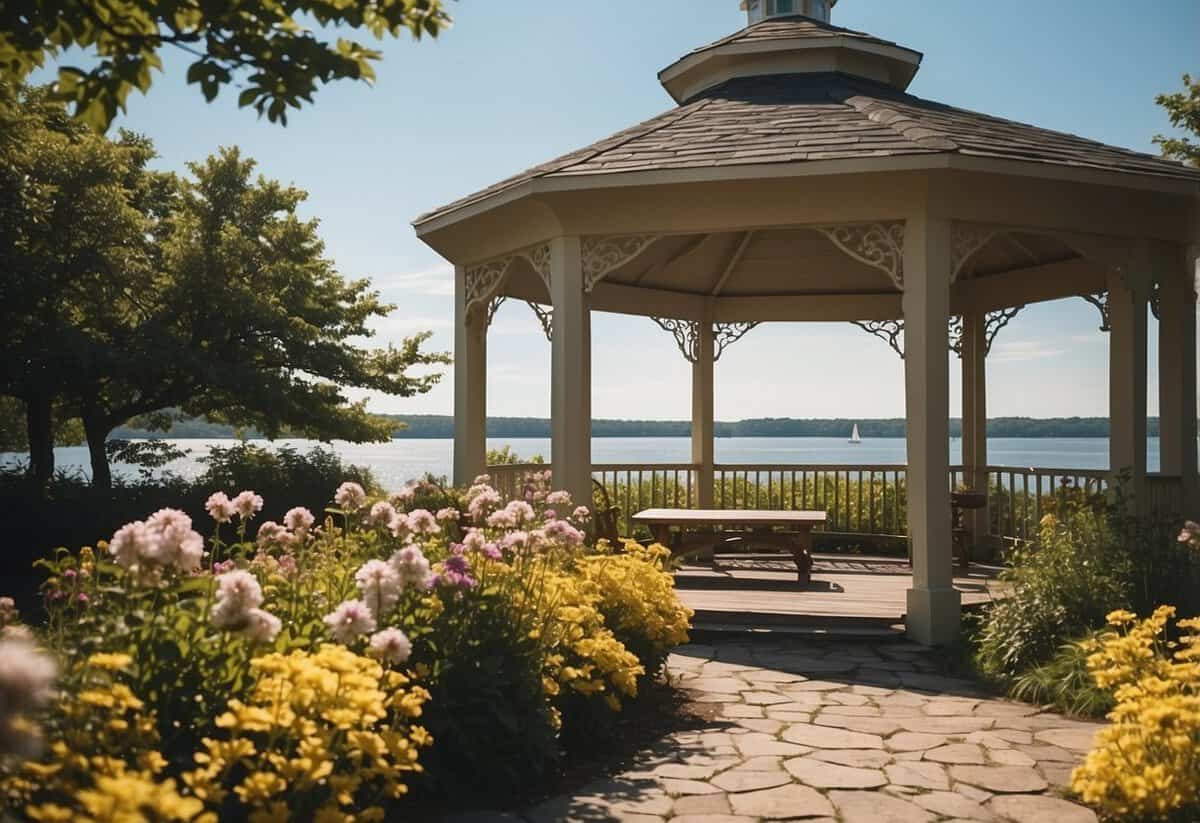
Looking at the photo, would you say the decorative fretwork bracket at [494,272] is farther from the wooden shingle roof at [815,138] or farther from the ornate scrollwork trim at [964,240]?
the ornate scrollwork trim at [964,240]

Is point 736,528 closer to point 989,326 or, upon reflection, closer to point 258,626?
point 989,326

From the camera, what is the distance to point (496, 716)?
422 centimetres

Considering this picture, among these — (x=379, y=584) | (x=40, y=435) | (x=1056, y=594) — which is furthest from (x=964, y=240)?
(x=40, y=435)

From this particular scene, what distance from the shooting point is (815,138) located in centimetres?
822

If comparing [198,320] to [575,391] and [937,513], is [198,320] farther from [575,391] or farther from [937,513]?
[937,513]

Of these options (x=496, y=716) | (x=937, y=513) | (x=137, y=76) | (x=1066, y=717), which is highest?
(x=137, y=76)

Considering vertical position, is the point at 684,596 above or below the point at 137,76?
below

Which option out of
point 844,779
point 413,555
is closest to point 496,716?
point 413,555

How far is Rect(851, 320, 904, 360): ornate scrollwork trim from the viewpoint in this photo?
12469mm

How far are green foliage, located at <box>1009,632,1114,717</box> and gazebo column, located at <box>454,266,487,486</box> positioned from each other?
6066mm

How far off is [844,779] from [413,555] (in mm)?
2439

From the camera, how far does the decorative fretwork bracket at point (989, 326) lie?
12125mm

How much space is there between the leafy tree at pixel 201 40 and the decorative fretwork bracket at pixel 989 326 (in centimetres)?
1012

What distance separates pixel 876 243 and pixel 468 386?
4697 millimetres
